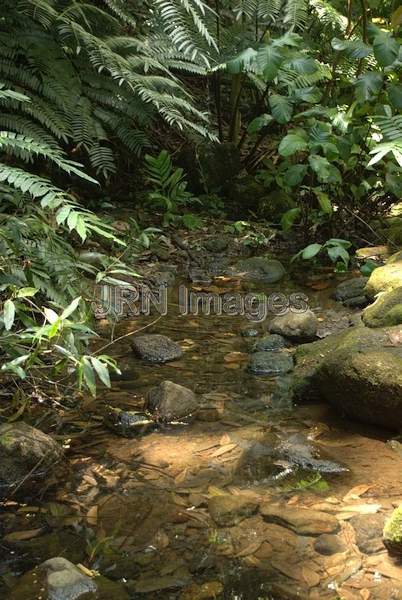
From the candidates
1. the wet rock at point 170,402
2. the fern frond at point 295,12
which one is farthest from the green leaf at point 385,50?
the wet rock at point 170,402

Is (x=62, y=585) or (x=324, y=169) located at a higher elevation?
(x=324, y=169)

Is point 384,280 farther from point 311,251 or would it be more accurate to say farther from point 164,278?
point 164,278

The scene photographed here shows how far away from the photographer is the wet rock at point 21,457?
6.08ft

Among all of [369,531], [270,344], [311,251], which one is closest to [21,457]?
[369,531]

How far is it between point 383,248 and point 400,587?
2.86 metres

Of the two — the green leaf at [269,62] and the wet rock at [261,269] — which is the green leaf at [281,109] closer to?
the green leaf at [269,62]

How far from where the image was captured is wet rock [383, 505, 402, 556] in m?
1.57

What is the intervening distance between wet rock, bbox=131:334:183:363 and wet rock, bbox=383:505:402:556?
1407 mm

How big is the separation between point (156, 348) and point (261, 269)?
1432 millimetres

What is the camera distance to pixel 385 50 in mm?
3279

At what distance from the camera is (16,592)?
1.44 metres

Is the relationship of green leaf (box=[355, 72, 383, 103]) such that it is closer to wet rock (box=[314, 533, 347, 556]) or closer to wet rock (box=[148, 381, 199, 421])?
wet rock (box=[148, 381, 199, 421])

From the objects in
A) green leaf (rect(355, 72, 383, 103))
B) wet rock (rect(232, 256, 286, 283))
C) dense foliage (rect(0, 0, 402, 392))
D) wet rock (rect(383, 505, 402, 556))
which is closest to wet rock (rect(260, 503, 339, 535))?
wet rock (rect(383, 505, 402, 556))

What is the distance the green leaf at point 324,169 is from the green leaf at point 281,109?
29 centimetres
